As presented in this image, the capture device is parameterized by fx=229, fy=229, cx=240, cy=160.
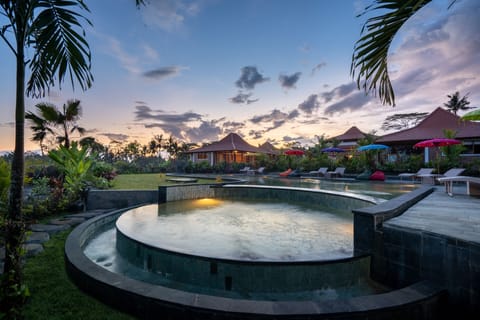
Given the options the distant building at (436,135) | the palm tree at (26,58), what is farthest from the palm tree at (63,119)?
the distant building at (436,135)

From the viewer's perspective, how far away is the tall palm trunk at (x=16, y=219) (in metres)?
2.03

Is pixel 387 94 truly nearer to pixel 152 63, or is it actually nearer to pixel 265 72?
pixel 152 63

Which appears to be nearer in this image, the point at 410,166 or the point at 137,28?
the point at 137,28

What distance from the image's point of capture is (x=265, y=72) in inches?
627

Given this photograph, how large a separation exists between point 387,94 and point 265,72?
14525 millimetres

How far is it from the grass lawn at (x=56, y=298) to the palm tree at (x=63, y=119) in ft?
35.6

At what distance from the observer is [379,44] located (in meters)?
2.01

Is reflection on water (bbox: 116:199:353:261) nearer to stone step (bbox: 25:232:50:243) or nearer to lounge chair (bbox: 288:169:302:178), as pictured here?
stone step (bbox: 25:232:50:243)

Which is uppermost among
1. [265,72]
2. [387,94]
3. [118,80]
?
[265,72]

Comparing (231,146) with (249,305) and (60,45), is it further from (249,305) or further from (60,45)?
(249,305)

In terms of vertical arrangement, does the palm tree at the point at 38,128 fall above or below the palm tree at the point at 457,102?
below

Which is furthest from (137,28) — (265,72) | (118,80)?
(265,72)

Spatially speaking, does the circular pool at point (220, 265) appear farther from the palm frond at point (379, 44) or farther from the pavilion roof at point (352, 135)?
the pavilion roof at point (352, 135)

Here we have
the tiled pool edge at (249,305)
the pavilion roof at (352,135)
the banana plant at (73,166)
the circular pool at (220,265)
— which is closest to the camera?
the tiled pool edge at (249,305)
